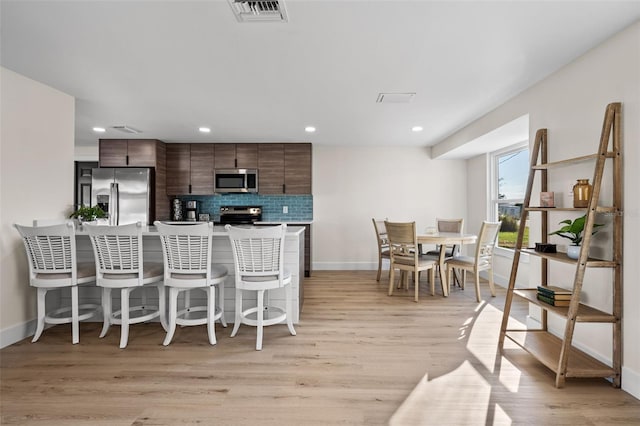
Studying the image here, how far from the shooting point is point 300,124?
14.7 feet

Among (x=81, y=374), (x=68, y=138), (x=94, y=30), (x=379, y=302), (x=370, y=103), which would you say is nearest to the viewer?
(x=94, y=30)

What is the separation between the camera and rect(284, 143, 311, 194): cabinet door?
5676 mm

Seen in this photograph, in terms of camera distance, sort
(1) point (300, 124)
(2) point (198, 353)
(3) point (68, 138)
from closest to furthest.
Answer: (2) point (198, 353) → (3) point (68, 138) → (1) point (300, 124)

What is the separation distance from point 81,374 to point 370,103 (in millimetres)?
3387

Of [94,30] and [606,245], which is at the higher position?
[94,30]

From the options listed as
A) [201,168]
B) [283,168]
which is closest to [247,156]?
[283,168]

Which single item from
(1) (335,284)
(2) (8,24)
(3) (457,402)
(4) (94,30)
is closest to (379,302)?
(1) (335,284)

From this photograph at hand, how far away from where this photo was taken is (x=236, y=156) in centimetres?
570

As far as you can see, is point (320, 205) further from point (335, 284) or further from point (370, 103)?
point (370, 103)

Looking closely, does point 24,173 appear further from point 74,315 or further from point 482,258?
point 482,258

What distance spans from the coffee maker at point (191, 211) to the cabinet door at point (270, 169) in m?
1.24

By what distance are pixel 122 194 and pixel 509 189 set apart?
5949mm

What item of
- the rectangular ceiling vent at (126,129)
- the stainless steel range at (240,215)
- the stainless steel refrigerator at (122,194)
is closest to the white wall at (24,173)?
the rectangular ceiling vent at (126,129)

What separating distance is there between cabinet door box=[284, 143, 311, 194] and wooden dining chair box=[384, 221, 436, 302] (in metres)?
1.89
